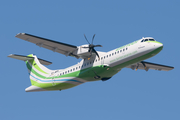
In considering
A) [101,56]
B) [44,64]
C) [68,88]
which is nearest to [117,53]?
[101,56]

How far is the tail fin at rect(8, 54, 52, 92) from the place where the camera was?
2969 centimetres

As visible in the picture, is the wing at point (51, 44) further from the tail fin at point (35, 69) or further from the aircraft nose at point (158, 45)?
the aircraft nose at point (158, 45)

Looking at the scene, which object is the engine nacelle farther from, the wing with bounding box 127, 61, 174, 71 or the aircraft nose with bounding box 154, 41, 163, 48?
the aircraft nose with bounding box 154, 41, 163, 48

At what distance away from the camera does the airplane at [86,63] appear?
975 inches

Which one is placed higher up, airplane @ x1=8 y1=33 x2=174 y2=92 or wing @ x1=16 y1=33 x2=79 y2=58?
wing @ x1=16 y1=33 x2=79 y2=58

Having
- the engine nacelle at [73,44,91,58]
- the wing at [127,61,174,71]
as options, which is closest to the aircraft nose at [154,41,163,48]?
the wing at [127,61,174,71]

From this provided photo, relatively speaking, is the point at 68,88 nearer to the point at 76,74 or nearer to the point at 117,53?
the point at 76,74

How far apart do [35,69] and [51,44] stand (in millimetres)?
5228

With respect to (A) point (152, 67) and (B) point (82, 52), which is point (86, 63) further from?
(A) point (152, 67)

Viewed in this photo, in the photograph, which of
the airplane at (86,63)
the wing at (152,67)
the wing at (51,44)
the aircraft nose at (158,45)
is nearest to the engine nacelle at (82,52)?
the airplane at (86,63)

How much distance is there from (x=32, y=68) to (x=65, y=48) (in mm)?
5780

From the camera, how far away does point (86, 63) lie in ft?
88.7

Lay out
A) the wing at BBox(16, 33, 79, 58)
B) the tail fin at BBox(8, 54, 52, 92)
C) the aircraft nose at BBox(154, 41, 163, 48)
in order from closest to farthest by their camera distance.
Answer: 1. the aircraft nose at BBox(154, 41, 163, 48)
2. the wing at BBox(16, 33, 79, 58)
3. the tail fin at BBox(8, 54, 52, 92)

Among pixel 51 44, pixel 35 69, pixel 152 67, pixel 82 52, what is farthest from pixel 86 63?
pixel 152 67
